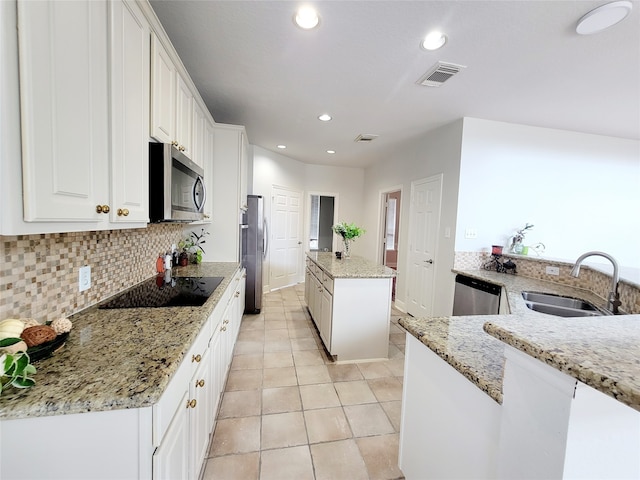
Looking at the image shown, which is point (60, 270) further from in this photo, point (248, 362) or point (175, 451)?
point (248, 362)

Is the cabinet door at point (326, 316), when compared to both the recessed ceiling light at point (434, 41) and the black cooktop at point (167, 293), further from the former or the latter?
the recessed ceiling light at point (434, 41)

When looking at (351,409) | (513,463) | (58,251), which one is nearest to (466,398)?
(513,463)

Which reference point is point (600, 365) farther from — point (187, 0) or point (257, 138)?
point (257, 138)

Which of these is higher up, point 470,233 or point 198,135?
point 198,135

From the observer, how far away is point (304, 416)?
6.14 feet

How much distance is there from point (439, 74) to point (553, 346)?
228 centimetres

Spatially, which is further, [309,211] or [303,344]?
[309,211]

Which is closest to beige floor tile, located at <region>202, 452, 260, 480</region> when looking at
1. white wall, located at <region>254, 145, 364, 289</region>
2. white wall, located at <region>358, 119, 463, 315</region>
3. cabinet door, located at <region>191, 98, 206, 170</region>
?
cabinet door, located at <region>191, 98, 206, 170</region>

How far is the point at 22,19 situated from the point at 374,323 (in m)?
2.77

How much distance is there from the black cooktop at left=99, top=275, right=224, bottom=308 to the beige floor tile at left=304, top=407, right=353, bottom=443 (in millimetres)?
1131

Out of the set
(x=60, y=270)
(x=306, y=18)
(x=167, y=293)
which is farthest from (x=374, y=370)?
(x=306, y=18)

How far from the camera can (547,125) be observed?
10.3 ft

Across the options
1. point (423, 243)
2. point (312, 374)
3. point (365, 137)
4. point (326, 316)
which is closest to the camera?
point (312, 374)

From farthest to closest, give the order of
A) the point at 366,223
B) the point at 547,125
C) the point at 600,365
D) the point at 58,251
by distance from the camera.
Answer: the point at 366,223
the point at 547,125
the point at 58,251
the point at 600,365
